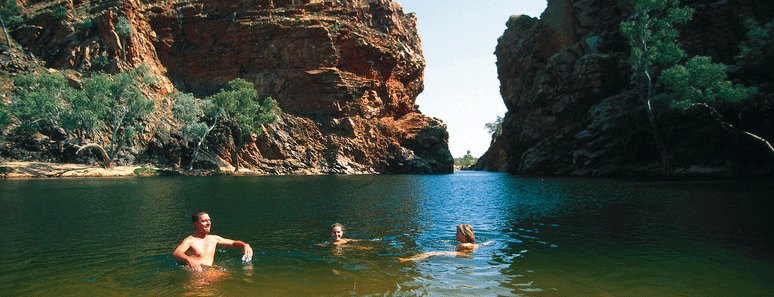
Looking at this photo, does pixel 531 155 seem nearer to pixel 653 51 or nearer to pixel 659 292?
pixel 653 51

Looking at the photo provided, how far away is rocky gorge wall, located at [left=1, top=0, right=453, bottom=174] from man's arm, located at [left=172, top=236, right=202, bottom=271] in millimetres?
73244

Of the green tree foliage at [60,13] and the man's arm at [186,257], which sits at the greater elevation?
the green tree foliage at [60,13]

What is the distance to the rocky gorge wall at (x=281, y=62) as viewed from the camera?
8125 cm

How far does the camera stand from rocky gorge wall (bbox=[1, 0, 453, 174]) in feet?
267

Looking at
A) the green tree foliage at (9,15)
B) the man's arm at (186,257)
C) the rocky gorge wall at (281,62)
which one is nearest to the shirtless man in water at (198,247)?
the man's arm at (186,257)

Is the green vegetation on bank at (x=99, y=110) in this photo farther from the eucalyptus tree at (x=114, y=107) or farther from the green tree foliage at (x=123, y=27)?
the green tree foliage at (x=123, y=27)

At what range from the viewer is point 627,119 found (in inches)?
2176

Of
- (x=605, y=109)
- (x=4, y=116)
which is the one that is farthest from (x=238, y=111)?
(x=605, y=109)

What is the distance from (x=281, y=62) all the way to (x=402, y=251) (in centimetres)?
8698

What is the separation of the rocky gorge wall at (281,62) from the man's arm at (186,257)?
73.2 meters

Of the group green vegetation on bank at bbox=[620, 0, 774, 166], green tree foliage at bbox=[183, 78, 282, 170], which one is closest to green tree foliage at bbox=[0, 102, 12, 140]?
green tree foliage at bbox=[183, 78, 282, 170]

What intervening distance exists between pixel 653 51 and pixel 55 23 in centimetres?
10635

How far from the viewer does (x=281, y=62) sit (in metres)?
92.2

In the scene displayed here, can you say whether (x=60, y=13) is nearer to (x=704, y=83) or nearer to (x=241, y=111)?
(x=241, y=111)
